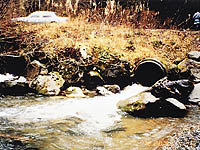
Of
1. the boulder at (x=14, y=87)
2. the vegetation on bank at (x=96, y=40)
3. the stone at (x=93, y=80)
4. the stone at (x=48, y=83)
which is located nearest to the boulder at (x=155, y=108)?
the stone at (x=93, y=80)

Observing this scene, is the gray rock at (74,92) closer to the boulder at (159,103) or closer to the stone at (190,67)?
the boulder at (159,103)

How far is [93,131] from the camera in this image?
3336mm

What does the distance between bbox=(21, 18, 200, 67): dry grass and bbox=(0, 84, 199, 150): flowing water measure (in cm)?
226

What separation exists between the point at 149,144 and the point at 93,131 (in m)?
0.92

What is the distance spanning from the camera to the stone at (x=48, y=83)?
5.31m

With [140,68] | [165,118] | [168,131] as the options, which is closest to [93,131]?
[168,131]

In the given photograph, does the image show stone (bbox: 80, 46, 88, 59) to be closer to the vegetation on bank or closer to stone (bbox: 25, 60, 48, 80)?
the vegetation on bank

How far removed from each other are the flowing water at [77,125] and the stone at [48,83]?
0.34 meters

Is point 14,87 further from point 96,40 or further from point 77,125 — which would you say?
point 96,40

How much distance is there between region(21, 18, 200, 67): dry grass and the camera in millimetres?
6652

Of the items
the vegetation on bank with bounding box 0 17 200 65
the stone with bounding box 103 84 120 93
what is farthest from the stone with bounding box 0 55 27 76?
the stone with bounding box 103 84 120 93

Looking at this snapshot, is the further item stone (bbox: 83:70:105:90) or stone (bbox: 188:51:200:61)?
stone (bbox: 188:51:200:61)

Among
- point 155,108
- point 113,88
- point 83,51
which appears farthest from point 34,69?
point 155,108

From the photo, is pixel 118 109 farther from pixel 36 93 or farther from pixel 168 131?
pixel 36 93
